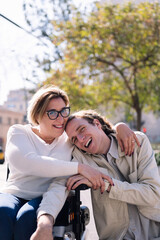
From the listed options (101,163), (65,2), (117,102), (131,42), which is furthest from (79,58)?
(101,163)

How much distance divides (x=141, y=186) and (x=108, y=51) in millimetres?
12242

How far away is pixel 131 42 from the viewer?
13750 millimetres

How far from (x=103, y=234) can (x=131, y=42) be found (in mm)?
11980

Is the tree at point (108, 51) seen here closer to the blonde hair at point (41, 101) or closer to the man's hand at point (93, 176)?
the blonde hair at point (41, 101)

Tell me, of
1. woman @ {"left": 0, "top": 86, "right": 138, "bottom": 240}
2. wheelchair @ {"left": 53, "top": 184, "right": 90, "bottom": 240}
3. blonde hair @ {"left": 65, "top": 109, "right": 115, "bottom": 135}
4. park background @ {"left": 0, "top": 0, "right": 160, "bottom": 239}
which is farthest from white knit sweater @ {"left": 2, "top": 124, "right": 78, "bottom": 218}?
park background @ {"left": 0, "top": 0, "right": 160, "bottom": 239}

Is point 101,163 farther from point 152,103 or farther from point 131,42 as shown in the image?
point 152,103

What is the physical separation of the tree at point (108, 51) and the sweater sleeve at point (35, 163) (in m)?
11.4

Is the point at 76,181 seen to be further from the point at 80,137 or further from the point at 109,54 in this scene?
the point at 109,54

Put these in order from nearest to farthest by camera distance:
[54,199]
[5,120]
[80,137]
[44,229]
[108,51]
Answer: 1. [44,229]
2. [54,199]
3. [80,137]
4. [108,51]
5. [5,120]

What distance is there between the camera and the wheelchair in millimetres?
2275

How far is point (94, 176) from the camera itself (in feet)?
7.93

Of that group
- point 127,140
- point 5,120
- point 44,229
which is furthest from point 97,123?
point 5,120

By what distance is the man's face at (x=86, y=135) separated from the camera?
8.71ft

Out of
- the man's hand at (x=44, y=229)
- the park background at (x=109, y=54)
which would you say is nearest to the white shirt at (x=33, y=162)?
the man's hand at (x=44, y=229)
